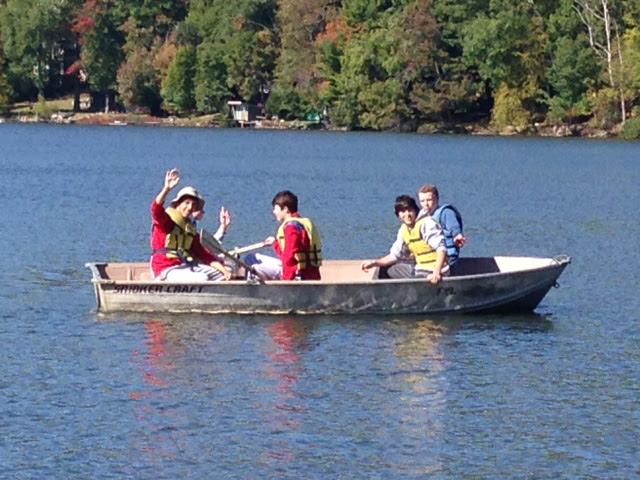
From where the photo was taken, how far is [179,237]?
72.6 feet

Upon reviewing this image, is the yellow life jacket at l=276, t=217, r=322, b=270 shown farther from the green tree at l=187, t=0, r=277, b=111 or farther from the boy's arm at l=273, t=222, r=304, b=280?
the green tree at l=187, t=0, r=277, b=111

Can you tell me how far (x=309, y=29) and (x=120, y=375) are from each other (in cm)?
9501

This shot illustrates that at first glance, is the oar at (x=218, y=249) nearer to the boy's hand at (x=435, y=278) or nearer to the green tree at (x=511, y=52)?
the boy's hand at (x=435, y=278)

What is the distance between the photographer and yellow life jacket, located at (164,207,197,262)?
72.0ft

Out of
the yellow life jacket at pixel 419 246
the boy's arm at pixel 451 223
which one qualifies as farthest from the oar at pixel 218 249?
the boy's arm at pixel 451 223

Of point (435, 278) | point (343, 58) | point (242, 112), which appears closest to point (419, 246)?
point (435, 278)

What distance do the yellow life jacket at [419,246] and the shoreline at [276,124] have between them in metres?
76.5

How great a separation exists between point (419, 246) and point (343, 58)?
86.5m

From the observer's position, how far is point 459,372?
63.8 ft

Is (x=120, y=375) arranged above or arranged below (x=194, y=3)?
below

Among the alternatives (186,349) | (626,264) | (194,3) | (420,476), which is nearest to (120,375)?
(186,349)

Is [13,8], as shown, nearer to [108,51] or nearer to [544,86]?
[108,51]

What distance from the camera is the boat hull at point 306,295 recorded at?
73.4 feet

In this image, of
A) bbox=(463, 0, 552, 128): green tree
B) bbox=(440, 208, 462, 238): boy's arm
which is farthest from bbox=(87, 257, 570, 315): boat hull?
bbox=(463, 0, 552, 128): green tree
